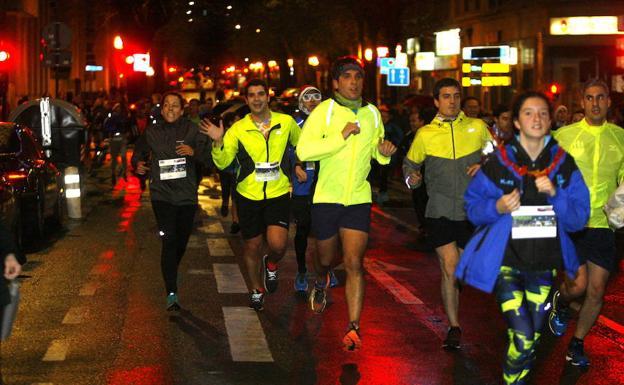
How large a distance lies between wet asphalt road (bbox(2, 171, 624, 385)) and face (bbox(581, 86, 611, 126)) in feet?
5.50

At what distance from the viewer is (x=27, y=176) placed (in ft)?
49.2

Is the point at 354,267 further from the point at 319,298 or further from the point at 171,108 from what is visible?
the point at 171,108

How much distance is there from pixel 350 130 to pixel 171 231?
2.55 metres

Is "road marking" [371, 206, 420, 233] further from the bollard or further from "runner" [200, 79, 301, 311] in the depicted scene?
"runner" [200, 79, 301, 311]

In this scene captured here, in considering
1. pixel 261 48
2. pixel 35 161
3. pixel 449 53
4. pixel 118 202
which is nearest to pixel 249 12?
pixel 449 53

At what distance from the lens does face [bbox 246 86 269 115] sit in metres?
10.2

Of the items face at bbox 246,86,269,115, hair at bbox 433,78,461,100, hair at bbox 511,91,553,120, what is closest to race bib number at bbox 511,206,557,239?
hair at bbox 511,91,553,120

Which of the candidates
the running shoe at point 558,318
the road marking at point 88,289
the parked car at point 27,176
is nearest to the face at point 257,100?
the road marking at point 88,289

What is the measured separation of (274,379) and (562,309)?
2.66m

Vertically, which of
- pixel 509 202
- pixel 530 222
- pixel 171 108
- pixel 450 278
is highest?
pixel 171 108

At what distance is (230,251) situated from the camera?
Answer: 14.7 meters

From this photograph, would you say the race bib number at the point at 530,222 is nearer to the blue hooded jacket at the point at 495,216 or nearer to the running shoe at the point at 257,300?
the blue hooded jacket at the point at 495,216

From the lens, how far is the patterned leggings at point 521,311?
6.43m

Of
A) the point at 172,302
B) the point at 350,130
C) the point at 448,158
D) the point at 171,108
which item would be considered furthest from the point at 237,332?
the point at 171,108
